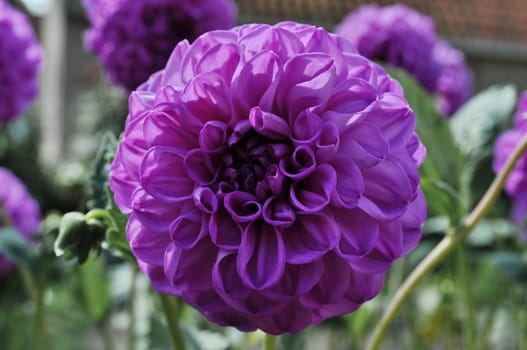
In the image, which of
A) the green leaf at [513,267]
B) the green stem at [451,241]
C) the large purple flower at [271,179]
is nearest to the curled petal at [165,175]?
the large purple flower at [271,179]

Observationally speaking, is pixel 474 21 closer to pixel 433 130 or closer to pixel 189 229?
pixel 433 130

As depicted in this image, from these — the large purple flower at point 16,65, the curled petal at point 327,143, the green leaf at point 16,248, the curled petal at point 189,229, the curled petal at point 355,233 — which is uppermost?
the curled petal at point 327,143

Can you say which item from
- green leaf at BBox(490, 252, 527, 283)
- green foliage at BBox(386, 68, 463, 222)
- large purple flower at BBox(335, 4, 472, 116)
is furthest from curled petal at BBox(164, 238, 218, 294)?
large purple flower at BBox(335, 4, 472, 116)

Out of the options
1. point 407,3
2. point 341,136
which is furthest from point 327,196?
point 407,3

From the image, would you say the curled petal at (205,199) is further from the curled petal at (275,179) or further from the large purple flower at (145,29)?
the large purple flower at (145,29)

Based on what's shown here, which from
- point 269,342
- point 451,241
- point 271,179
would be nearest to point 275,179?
point 271,179

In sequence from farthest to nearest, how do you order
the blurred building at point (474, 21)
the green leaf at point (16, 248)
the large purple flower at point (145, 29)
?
the blurred building at point (474, 21), the large purple flower at point (145, 29), the green leaf at point (16, 248)
